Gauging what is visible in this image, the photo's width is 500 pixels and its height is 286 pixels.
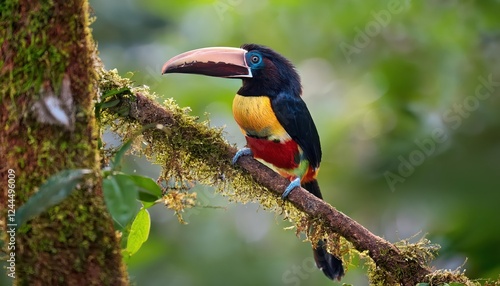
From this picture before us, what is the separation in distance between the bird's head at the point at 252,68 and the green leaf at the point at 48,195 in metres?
1.79

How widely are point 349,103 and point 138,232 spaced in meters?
2.75

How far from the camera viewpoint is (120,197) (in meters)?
1.44

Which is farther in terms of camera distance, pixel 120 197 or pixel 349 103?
pixel 349 103

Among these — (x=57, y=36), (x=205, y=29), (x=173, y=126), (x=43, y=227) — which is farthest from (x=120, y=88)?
(x=205, y=29)

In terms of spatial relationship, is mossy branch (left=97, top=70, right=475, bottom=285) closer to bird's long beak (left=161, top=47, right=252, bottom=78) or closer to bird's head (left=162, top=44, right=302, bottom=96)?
bird's long beak (left=161, top=47, right=252, bottom=78)

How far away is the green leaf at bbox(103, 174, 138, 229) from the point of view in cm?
142

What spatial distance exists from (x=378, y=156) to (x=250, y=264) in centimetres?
112

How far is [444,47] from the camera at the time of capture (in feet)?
14.0

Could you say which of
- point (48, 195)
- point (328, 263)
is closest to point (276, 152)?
point (328, 263)

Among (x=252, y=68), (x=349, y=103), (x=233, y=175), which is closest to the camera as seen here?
(x=233, y=175)

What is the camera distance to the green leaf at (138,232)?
204 centimetres

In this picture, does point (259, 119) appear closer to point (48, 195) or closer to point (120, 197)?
point (120, 197)

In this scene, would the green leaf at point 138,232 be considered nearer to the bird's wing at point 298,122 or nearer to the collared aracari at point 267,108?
the collared aracari at point 267,108

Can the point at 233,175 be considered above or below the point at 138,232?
above
